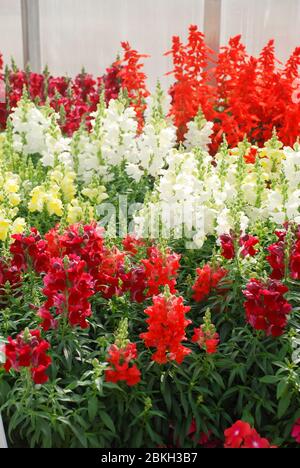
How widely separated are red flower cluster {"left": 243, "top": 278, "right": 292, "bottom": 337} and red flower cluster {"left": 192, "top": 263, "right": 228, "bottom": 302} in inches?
10.7

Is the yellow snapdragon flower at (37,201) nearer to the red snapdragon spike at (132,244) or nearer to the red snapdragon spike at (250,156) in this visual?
the red snapdragon spike at (132,244)

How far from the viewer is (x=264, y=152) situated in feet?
11.2

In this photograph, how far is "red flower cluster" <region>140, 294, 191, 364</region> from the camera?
2.23 meters

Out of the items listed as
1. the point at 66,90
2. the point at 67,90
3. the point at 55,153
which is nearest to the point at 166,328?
the point at 55,153

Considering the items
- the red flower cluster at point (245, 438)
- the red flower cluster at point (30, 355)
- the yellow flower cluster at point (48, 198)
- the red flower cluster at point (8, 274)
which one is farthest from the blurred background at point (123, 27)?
the red flower cluster at point (245, 438)

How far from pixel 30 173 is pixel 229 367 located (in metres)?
1.56

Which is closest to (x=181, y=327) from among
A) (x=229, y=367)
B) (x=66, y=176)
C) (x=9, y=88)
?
(x=229, y=367)

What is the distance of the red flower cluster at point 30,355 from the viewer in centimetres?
210

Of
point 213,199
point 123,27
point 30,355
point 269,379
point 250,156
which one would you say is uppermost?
point 123,27

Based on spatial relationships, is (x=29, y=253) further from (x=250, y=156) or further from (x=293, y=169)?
(x=250, y=156)

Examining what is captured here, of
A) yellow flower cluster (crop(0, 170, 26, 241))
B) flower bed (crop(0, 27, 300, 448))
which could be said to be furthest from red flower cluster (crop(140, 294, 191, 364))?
yellow flower cluster (crop(0, 170, 26, 241))

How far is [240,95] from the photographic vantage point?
450 centimetres

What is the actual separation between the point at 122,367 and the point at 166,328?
181 millimetres

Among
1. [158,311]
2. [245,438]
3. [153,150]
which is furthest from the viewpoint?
[153,150]
